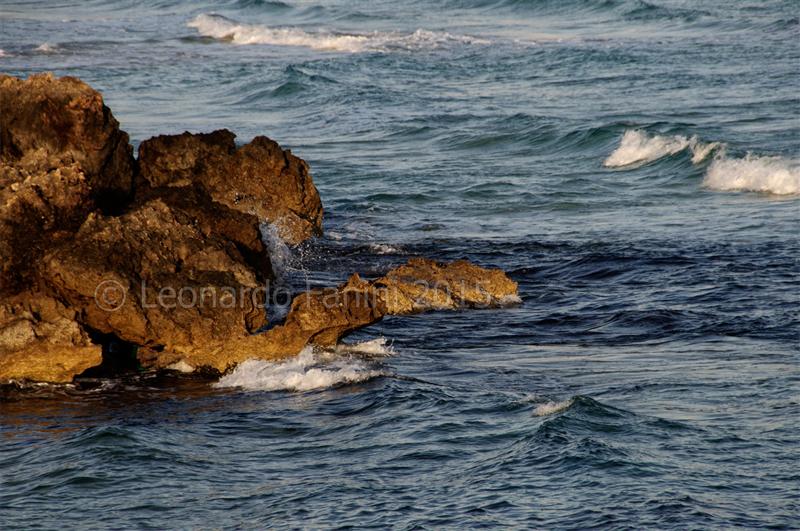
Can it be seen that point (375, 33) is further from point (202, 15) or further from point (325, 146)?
point (325, 146)

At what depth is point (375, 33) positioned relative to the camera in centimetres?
5203

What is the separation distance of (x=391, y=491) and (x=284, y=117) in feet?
81.1

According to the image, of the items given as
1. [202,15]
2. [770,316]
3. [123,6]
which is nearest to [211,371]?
[770,316]

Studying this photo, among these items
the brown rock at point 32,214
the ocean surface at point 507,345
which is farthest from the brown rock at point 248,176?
the brown rock at point 32,214

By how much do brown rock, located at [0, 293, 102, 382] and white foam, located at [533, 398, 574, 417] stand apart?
450 centimetres

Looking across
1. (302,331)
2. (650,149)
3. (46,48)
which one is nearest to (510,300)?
(302,331)

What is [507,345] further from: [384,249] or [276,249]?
[384,249]

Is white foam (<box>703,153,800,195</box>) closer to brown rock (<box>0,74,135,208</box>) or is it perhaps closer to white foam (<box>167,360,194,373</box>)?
brown rock (<box>0,74,135,208</box>)

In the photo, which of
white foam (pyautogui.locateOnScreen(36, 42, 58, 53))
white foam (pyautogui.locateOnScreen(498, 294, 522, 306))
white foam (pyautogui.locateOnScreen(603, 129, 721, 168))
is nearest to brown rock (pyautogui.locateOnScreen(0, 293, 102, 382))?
white foam (pyautogui.locateOnScreen(498, 294, 522, 306))
